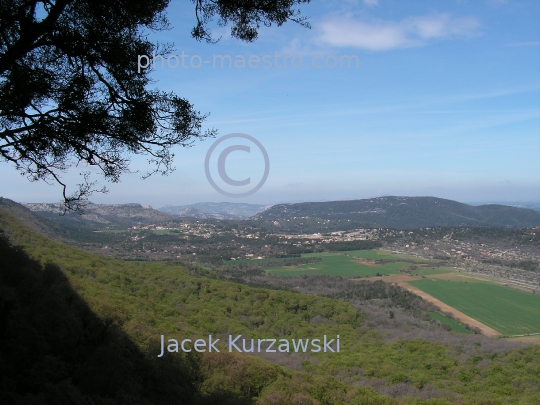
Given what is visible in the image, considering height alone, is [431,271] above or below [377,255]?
below

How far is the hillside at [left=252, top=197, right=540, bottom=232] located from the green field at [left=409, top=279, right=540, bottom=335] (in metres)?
42.8

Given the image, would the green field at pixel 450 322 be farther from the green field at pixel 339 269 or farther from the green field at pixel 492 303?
the green field at pixel 339 269

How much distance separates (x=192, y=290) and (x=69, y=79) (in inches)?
596

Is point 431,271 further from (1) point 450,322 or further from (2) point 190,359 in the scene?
(2) point 190,359

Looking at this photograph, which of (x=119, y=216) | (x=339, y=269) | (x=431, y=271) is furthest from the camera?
(x=119, y=216)

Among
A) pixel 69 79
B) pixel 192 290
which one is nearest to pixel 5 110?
pixel 69 79

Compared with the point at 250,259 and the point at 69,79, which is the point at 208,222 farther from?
the point at 69,79

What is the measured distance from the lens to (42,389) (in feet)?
9.74

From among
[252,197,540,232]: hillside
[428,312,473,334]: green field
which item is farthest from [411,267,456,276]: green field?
[252,197,540,232]: hillside

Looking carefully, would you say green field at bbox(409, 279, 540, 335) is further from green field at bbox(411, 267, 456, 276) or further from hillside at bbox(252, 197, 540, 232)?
hillside at bbox(252, 197, 540, 232)

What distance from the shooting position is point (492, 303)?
2480 centimetres

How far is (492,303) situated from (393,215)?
208 feet

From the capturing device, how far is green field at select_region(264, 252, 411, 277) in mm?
33656

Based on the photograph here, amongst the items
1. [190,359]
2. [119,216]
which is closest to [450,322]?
[190,359]
